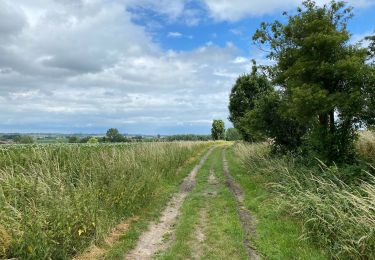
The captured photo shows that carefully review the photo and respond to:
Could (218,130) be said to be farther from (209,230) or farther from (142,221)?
(209,230)

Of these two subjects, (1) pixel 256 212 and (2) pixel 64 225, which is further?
(1) pixel 256 212

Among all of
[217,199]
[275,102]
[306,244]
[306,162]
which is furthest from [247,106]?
[306,244]

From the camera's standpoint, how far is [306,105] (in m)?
12.1

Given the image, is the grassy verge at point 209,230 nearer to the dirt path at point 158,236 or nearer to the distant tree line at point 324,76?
the dirt path at point 158,236

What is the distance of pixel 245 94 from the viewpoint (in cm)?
3912

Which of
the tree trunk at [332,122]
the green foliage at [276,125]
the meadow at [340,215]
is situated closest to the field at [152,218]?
the meadow at [340,215]

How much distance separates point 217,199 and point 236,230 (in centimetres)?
428

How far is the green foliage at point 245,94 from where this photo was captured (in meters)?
36.9

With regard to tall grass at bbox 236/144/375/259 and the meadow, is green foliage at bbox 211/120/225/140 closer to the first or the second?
the meadow

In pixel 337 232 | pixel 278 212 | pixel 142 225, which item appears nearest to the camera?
pixel 337 232

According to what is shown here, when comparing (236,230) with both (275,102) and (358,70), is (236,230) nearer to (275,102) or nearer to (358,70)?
(358,70)

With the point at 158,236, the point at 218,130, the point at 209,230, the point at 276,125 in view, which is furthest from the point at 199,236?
the point at 218,130

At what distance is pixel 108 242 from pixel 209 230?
2442 mm

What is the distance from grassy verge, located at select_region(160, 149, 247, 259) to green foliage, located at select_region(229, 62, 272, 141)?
23.6m
